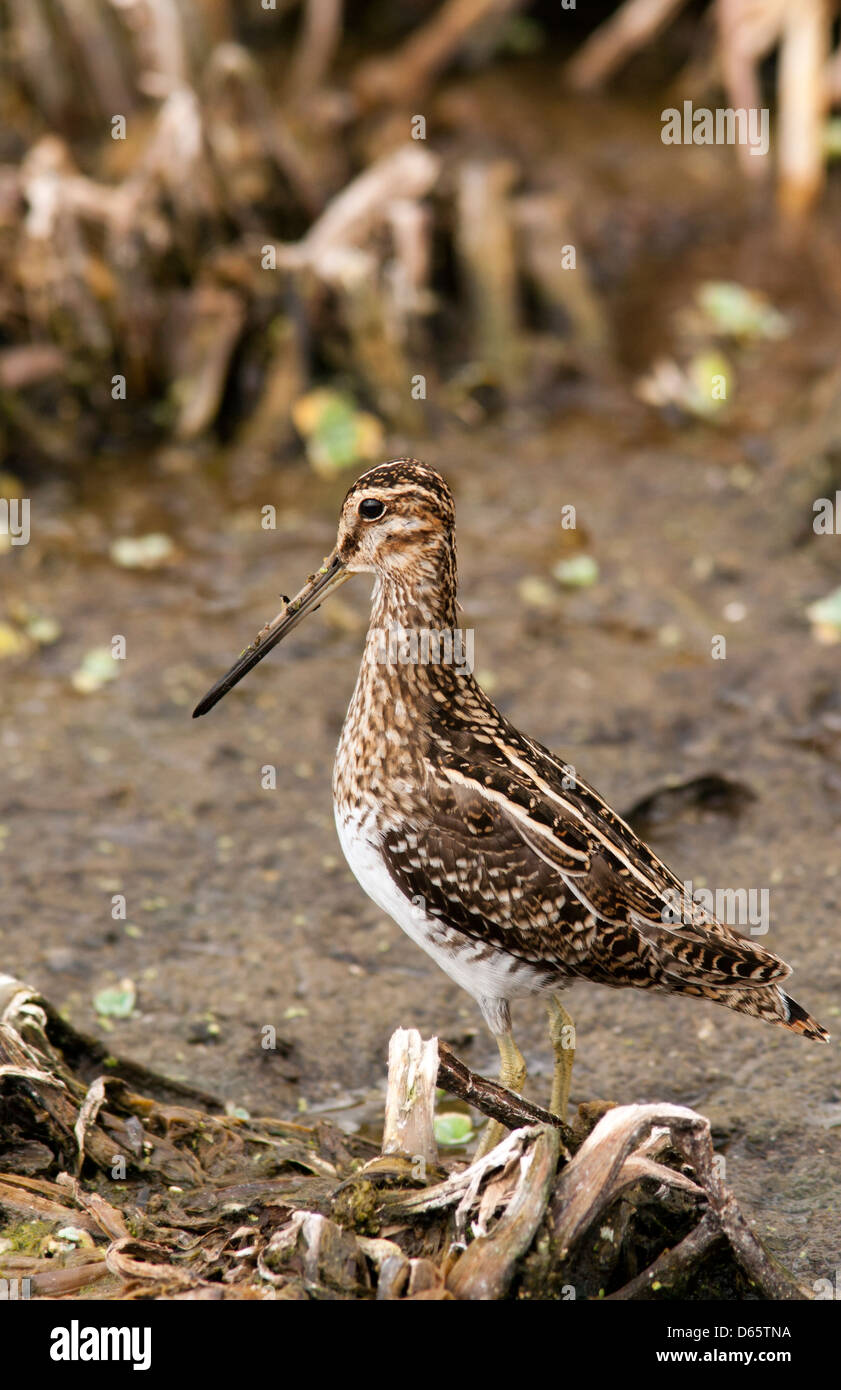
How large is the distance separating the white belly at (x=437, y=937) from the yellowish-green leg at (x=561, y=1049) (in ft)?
0.68

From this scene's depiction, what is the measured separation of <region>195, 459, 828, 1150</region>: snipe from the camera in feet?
16.6

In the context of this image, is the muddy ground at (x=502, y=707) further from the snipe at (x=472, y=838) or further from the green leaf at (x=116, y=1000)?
the snipe at (x=472, y=838)

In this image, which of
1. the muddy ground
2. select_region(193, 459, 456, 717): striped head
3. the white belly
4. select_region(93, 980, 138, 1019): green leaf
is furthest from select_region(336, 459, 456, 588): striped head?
select_region(93, 980, 138, 1019): green leaf

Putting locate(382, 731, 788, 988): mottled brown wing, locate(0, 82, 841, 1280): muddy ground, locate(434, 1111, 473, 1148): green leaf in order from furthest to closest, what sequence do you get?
1. locate(0, 82, 841, 1280): muddy ground
2. locate(434, 1111, 473, 1148): green leaf
3. locate(382, 731, 788, 988): mottled brown wing

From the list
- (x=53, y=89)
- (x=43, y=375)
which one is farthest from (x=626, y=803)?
(x=53, y=89)

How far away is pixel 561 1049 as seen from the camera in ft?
17.7

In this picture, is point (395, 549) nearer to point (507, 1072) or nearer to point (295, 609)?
point (295, 609)

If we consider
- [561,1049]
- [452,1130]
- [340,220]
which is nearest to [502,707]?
[452,1130]

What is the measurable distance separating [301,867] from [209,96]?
5483mm

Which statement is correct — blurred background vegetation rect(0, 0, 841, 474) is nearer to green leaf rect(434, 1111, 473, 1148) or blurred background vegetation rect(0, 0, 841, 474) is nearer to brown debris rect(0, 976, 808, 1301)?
green leaf rect(434, 1111, 473, 1148)

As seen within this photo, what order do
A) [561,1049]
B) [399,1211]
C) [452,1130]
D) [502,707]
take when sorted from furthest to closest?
[502,707] → [452,1130] → [561,1049] → [399,1211]

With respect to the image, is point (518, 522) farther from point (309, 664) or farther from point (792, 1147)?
point (792, 1147)

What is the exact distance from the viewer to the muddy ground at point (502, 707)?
19.8 ft

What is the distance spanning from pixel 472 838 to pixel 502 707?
2.96 m
